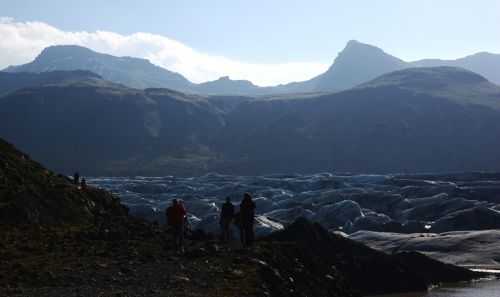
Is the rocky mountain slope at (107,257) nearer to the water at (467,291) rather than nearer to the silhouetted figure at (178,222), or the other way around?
the silhouetted figure at (178,222)

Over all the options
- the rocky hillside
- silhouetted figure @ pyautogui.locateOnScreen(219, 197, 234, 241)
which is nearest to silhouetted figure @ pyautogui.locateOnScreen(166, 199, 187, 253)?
silhouetted figure @ pyautogui.locateOnScreen(219, 197, 234, 241)

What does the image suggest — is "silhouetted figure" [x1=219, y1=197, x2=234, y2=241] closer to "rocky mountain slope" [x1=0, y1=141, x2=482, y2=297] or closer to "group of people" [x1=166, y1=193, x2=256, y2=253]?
"group of people" [x1=166, y1=193, x2=256, y2=253]

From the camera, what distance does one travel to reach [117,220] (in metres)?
43.9

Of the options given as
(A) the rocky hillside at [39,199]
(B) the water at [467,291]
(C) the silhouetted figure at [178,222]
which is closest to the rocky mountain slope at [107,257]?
(A) the rocky hillside at [39,199]

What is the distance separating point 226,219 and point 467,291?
159ft

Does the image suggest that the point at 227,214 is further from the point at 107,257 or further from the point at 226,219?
the point at 107,257

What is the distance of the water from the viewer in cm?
7512

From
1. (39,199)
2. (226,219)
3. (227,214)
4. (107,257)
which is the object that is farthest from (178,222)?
(39,199)

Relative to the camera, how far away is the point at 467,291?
79250 mm

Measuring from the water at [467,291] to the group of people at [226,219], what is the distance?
41587 millimetres

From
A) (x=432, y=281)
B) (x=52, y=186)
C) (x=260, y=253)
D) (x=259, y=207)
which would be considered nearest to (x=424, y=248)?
(x=432, y=281)

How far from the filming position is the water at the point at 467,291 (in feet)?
246

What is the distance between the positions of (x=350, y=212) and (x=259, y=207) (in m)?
27.8

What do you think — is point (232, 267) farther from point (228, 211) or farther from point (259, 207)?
point (259, 207)
